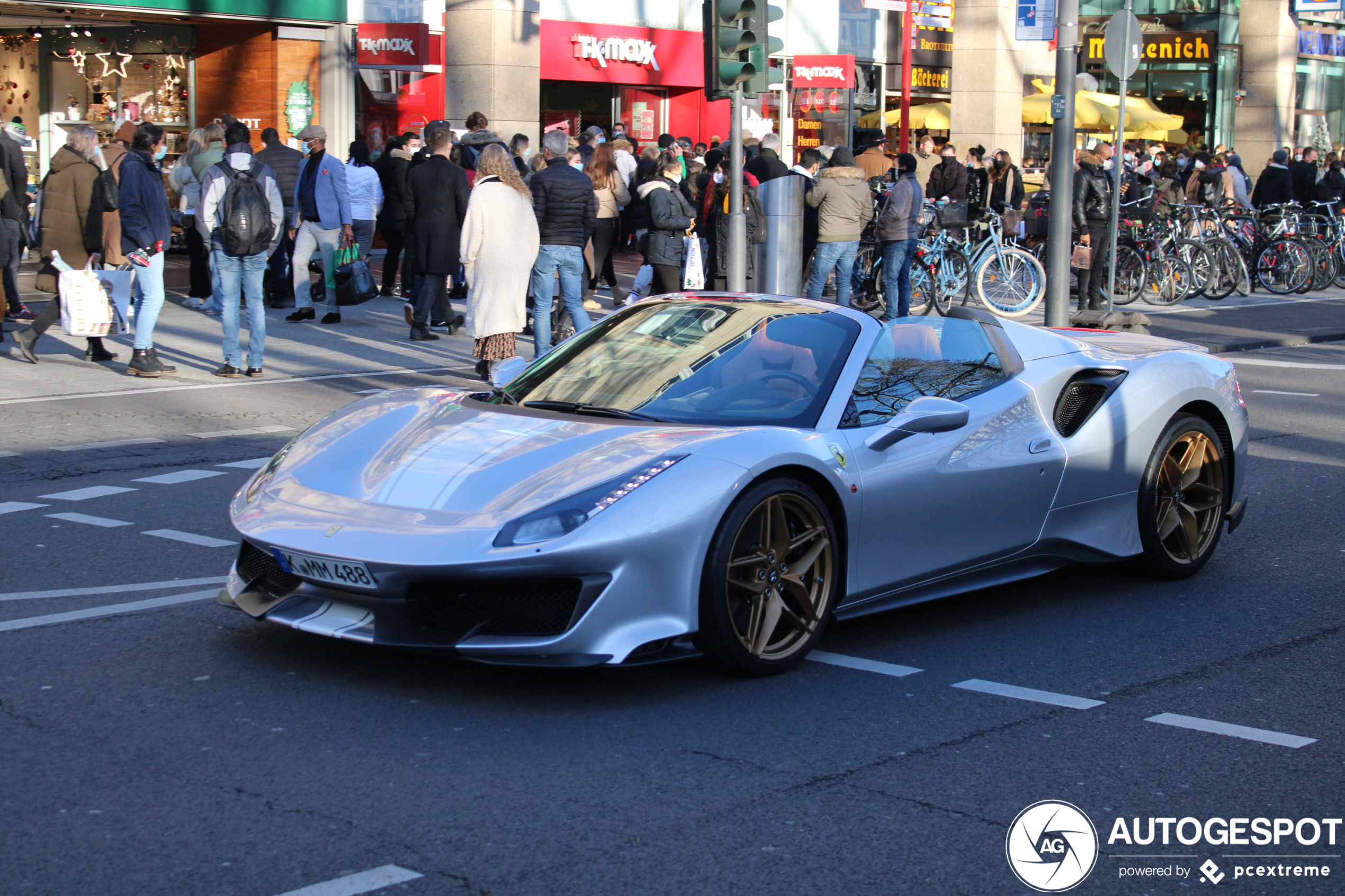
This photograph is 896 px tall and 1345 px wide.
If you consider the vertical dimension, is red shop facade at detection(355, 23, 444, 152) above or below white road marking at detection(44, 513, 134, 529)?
A: above

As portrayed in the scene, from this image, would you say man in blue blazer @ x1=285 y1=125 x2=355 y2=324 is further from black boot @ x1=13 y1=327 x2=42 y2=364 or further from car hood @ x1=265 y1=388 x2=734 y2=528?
car hood @ x1=265 y1=388 x2=734 y2=528

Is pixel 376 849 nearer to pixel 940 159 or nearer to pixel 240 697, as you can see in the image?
pixel 240 697

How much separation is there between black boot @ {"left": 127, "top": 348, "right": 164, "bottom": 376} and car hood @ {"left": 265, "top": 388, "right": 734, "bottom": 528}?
7.49 metres

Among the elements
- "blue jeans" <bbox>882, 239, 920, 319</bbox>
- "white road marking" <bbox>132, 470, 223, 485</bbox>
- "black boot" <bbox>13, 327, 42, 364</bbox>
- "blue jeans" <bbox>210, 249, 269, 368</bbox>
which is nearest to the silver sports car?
"white road marking" <bbox>132, 470, 223, 485</bbox>

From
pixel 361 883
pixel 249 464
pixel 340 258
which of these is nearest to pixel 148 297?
pixel 340 258

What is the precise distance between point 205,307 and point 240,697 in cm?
1292

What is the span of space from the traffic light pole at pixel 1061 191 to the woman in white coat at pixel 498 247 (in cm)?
590

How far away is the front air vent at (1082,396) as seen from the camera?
21.3 feet

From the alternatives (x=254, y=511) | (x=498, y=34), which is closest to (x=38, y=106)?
(x=498, y=34)

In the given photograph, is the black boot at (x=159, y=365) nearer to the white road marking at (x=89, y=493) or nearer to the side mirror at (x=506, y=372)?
the white road marking at (x=89, y=493)

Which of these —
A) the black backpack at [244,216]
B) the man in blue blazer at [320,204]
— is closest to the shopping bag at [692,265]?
the man in blue blazer at [320,204]

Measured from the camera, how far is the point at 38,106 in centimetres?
2248

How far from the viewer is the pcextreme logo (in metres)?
3.85

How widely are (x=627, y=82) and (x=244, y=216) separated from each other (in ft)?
53.0
